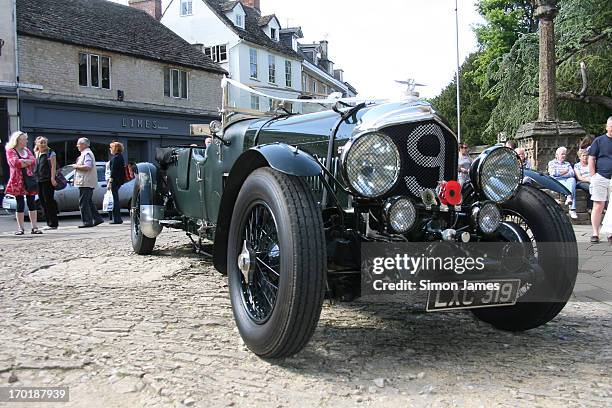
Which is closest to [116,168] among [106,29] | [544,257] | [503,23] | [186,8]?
[544,257]

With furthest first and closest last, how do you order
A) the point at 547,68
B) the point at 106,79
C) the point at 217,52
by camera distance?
the point at 217,52 < the point at 106,79 < the point at 547,68

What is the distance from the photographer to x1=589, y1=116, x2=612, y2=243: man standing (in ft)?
23.0

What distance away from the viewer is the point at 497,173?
324 cm

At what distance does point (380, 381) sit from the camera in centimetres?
267

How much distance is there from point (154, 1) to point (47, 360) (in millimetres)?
32225

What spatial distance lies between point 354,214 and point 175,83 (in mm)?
23962

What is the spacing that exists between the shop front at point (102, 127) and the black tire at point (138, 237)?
14.8 metres

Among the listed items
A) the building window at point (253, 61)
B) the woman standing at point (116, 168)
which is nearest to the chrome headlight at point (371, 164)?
the woman standing at point (116, 168)

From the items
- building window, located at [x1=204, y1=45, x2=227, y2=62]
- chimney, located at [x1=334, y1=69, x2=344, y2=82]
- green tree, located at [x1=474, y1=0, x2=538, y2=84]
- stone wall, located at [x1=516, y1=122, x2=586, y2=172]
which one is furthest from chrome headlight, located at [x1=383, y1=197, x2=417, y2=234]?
chimney, located at [x1=334, y1=69, x2=344, y2=82]

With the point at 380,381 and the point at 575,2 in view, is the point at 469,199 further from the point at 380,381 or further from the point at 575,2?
the point at 575,2

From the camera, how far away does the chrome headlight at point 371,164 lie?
9.71 ft

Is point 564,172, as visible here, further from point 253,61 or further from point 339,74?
point 339,74

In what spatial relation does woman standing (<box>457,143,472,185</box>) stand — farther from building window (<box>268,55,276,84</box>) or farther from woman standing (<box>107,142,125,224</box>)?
building window (<box>268,55,276,84</box>)

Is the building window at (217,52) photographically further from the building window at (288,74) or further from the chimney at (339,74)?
the chimney at (339,74)
